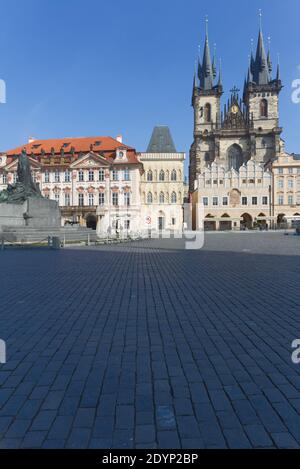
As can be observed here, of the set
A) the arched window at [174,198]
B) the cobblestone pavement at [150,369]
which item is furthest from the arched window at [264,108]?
the cobblestone pavement at [150,369]

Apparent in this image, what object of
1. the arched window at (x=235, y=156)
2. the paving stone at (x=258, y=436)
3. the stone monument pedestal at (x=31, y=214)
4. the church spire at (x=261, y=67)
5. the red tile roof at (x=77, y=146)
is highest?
the church spire at (x=261, y=67)

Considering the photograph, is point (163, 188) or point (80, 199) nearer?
point (80, 199)

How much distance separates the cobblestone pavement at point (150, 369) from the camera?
2447 millimetres

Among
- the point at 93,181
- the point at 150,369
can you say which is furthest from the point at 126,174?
the point at 150,369

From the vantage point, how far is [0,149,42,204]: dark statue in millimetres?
23750

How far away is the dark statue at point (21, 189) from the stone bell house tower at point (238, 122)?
5670 centimetres

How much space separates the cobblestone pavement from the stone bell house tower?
73542mm

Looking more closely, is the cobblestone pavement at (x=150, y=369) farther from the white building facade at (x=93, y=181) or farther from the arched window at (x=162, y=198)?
the arched window at (x=162, y=198)

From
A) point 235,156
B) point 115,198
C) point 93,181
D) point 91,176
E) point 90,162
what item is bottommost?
point 115,198

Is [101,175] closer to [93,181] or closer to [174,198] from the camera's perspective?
[93,181]

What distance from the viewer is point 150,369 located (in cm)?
352

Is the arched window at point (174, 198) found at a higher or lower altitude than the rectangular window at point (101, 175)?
lower

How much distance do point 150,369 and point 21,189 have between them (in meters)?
23.4
